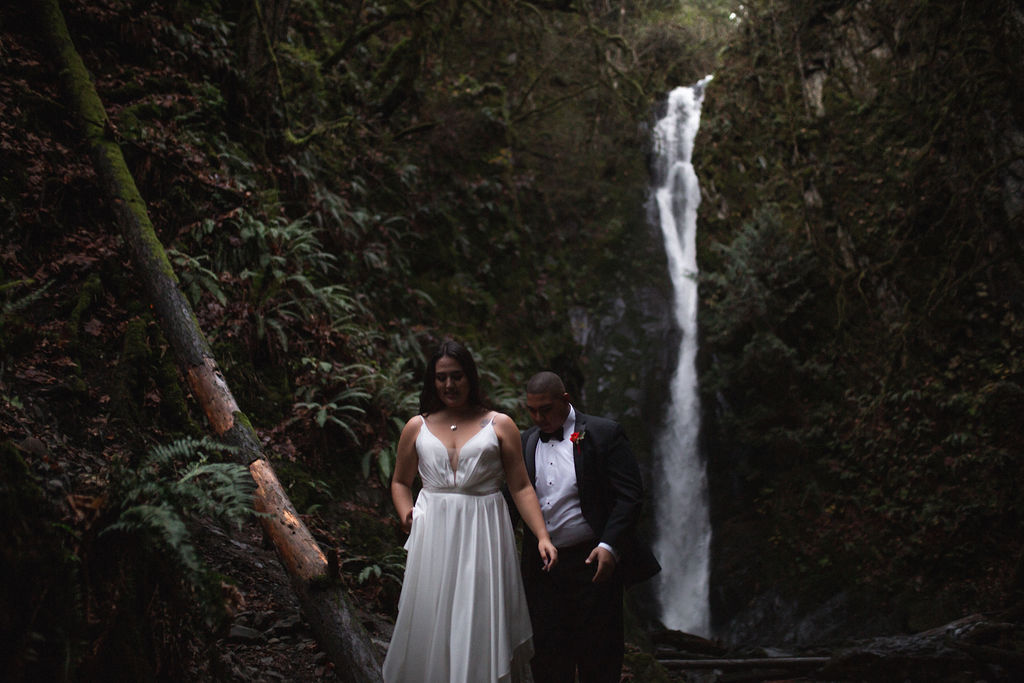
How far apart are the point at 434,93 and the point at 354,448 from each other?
9.77 m

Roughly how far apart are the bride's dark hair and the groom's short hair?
0.33 meters

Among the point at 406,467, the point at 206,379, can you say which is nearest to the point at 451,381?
the point at 406,467

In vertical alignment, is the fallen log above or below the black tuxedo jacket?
below

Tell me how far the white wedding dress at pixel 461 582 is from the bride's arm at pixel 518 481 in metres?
0.05

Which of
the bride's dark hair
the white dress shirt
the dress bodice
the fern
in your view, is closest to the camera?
the fern

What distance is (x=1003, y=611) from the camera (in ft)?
25.2

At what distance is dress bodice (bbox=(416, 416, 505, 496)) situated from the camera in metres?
3.31

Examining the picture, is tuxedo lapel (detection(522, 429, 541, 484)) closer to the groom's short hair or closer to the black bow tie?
the black bow tie

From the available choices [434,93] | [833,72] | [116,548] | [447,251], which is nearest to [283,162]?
[447,251]

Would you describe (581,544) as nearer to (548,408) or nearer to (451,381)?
(548,408)

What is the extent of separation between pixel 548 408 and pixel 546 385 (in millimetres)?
142

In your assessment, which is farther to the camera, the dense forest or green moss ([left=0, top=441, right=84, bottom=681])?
the dense forest

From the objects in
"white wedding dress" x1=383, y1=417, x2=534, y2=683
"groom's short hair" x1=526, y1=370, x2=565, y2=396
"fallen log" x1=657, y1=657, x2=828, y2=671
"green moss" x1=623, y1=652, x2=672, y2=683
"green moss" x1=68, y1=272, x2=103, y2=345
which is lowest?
"fallen log" x1=657, y1=657, x2=828, y2=671

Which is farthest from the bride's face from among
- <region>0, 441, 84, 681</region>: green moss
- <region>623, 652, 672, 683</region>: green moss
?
<region>623, 652, 672, 683</region>: green moss
